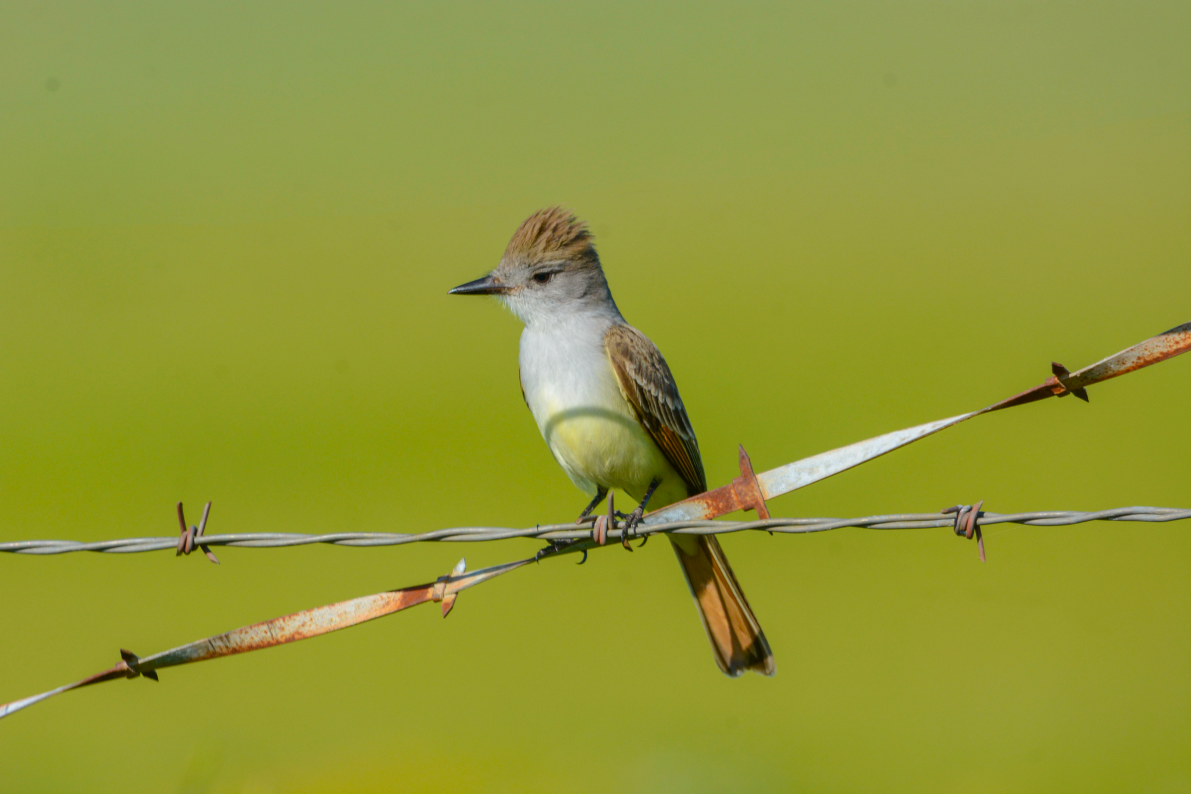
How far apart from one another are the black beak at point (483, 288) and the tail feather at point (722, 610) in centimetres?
142

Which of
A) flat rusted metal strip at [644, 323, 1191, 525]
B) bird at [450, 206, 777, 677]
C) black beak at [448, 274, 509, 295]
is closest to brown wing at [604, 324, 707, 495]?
bird at [450, 206, 777, 677]

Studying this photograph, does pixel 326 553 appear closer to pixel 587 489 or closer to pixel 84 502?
pixel 84 502

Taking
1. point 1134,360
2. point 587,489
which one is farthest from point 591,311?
point 1134,360

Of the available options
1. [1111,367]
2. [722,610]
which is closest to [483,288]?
[722,610]

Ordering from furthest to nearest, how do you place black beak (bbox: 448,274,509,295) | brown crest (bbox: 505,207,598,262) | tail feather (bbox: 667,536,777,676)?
1. brown crest (bbox: 505,207,598,262)
2. black beak (bbox: 448,274,509,295)
3. tail feather (bbox: 667,536,777,676)

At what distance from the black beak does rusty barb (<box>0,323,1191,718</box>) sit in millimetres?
1781

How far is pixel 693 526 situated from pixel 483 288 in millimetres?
2099

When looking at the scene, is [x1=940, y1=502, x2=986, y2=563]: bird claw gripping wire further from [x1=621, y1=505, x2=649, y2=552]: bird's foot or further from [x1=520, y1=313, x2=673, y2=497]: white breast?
[x1=520, y1=313, x2=673, y2=497]: white breast

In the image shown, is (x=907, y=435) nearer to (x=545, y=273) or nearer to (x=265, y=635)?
(x=265, y=635)

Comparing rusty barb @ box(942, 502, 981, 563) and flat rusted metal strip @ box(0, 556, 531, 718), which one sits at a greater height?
flat rusted metal strip @ box(0, 556, 531, 718)

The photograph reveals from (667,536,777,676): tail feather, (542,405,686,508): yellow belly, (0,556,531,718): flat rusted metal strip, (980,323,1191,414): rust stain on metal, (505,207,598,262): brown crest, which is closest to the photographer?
(980,323,1191,414): rust stain on metal

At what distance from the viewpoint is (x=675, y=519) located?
10.1 ft

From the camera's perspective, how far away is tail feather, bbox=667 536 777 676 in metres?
4.22

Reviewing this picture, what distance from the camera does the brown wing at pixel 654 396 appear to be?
14.4 feet
